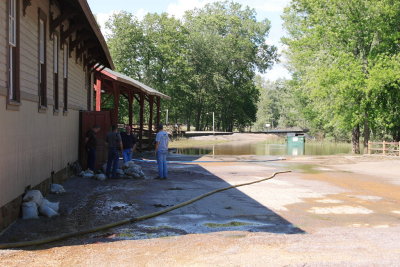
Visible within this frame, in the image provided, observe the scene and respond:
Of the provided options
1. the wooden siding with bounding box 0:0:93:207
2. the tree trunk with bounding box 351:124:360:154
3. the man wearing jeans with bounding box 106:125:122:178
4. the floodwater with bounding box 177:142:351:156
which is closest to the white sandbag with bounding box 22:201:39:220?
the wooden siding with bounding box 0:0:93:207

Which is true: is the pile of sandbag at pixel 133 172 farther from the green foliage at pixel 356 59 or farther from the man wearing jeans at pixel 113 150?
the green foliage at pixel 356 59

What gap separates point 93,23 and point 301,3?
2705 cm

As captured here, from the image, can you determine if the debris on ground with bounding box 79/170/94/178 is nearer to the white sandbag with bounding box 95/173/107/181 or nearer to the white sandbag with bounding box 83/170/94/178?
the white sandbag with bounding box 83/170/94/178

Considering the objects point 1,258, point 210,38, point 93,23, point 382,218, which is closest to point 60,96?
point 93,23

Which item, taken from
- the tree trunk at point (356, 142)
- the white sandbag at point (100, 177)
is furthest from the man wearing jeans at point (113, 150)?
the tree trunk at point (356, 142)

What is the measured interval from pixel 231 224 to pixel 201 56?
2605 inches

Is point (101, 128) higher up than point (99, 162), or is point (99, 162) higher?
point (101, 128)

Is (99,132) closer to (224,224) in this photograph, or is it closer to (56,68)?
(56,68)

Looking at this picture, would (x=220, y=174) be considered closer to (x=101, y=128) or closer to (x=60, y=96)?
(x=101, y=128)

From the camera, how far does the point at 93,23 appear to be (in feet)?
36.3

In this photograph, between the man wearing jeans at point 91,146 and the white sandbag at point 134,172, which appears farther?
the man wearing jeans at point 91,146

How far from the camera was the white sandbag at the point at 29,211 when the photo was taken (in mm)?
7656

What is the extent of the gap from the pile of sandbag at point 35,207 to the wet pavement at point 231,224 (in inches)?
7.3

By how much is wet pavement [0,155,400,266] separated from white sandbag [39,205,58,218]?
0.50ft
